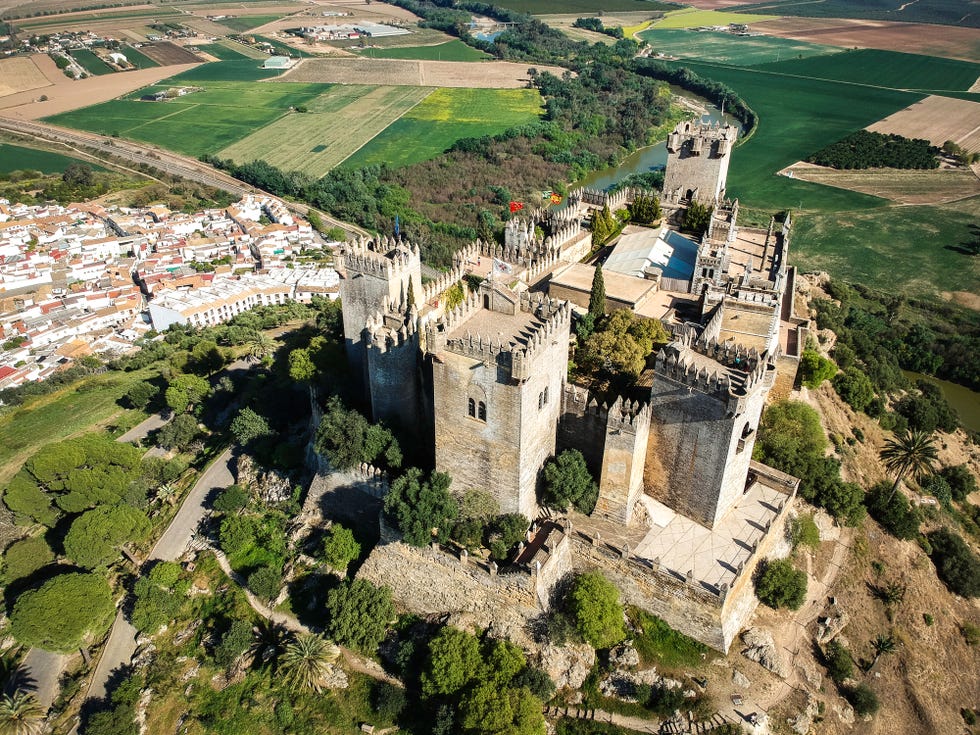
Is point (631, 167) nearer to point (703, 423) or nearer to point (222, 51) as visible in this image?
point (703, 423)

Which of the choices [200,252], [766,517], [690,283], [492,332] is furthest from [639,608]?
[200,252]

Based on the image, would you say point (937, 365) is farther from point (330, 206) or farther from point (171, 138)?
point (171, 138)

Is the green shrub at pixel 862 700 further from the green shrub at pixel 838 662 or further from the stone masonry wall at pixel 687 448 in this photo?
the stone masonry wall at pixel 687 448

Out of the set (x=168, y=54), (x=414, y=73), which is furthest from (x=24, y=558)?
(x=168, y=54)

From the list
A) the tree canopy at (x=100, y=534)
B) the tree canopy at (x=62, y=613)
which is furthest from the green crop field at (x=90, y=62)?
the tree canopy at (x=62, y=613)

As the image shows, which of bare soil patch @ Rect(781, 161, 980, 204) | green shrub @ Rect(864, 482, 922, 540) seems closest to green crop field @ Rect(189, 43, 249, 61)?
bare soil patch @ Rect(781, 161, 980, 204)

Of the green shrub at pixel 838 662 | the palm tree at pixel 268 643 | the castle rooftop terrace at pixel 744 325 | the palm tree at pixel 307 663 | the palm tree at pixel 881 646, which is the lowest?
the palm tree at pixel 268 643
